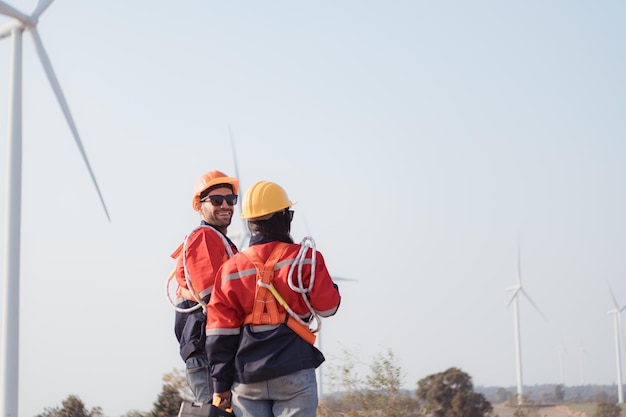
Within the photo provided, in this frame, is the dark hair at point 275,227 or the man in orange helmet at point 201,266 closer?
the dark hair at point 275,227

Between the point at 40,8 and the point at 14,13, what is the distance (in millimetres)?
855

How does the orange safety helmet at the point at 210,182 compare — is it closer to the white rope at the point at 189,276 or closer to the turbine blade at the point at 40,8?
the white rope at the point at 189,276

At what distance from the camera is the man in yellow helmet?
270 inches

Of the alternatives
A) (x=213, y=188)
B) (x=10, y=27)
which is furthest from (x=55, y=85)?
(x=213, y=188)

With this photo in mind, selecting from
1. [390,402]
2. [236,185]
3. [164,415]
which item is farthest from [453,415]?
[236,185]

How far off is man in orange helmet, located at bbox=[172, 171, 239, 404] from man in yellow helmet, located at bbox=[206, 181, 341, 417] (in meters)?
0.63

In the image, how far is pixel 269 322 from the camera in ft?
22.7

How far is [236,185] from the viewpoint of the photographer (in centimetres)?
818

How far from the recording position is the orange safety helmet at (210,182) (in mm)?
8062

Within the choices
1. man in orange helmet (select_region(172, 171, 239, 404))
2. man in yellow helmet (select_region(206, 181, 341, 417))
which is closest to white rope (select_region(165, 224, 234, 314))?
man in orange helmet (select_region(172, 171, 239, 404))

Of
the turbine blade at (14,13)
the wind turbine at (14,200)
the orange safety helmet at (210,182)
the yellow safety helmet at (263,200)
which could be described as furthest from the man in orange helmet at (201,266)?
the turbine blade at (14,13)

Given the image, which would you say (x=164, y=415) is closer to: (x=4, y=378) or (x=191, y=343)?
(x=4, y=378)

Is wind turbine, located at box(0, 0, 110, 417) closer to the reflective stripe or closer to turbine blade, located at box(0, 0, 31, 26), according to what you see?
turbine blade, located at box(0, 0, 31, 26)

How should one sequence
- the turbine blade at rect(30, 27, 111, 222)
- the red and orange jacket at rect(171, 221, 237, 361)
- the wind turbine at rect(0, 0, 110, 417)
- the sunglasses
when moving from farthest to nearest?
the turbine blade at rect(30, 27, 111, 222) → the wind turbine at rect(0, 0, 110, 417) → the sunglasses → the red and orange jacket at rect(171, 221, 237, 361)
